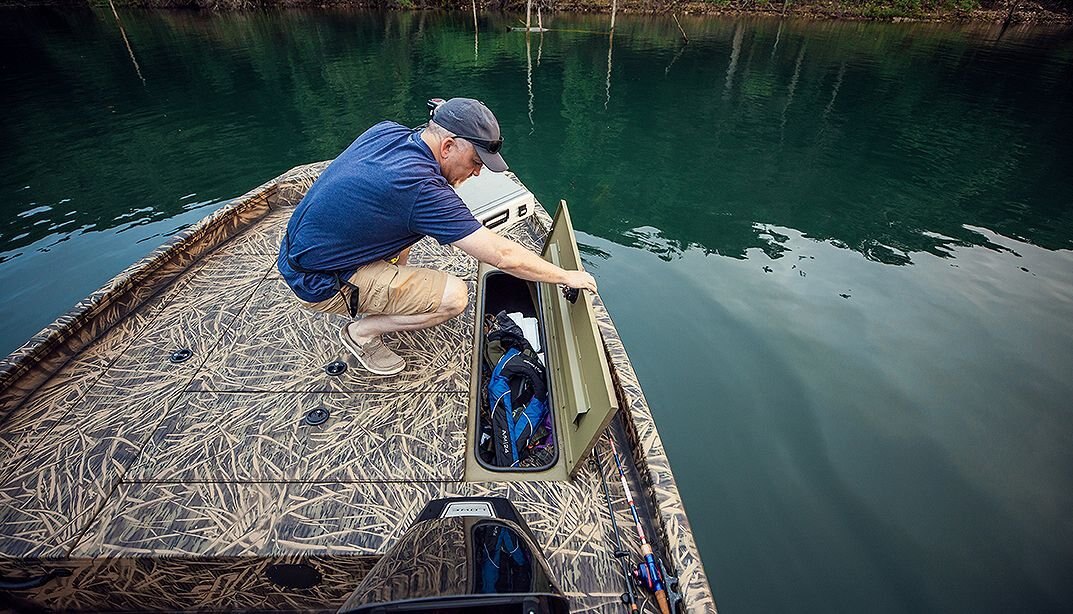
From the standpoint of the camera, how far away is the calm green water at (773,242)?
4.03 metres

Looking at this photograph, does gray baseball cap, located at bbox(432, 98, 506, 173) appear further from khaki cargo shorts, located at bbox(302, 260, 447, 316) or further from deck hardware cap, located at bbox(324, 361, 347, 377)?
deck hardware cap, located at bbox(324, 361, 347, 377)

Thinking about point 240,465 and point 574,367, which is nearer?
point 240,465

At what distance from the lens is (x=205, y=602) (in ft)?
7.93

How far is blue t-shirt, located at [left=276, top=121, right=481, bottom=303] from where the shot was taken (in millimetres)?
2664

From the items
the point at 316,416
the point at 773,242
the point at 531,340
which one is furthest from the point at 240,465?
the point at 773,242

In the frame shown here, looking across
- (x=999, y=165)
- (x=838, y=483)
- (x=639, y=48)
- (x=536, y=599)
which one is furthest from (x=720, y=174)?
(x=639, y=48)

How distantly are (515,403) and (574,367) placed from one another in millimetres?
616

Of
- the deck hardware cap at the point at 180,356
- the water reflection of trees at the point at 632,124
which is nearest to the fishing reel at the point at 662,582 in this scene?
the deck hardware cap at the point at 180,356

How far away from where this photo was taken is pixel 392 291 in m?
3.23

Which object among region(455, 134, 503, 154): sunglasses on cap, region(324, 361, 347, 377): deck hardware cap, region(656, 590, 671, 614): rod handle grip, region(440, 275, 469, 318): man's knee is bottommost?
region(656, 590, 671, 614): rod handle grip

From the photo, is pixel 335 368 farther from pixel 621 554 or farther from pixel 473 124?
pixel 621 554

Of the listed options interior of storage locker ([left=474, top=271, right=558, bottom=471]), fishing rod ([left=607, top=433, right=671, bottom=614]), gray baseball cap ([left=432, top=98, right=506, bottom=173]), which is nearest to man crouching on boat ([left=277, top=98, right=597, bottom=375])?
gray baseball cap ([left=432, top=98, right=506, bottom=173])

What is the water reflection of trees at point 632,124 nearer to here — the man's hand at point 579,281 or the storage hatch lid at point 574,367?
the storage hatch lid at point 574,367

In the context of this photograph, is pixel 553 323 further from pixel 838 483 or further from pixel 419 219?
pixel 838 483
